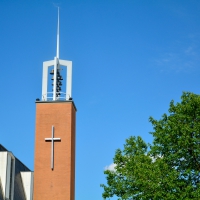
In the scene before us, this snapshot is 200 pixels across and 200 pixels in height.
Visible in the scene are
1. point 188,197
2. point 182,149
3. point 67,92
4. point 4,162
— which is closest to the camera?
point 4,162

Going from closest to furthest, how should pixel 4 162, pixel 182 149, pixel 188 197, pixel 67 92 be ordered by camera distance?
pixel 4 162
pixel 188 197
pixel 182 149
pixel 67 92

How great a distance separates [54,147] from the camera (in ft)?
113

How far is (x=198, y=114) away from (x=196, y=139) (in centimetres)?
190

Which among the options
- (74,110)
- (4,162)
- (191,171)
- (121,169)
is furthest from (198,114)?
(4,162)

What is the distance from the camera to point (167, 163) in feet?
112

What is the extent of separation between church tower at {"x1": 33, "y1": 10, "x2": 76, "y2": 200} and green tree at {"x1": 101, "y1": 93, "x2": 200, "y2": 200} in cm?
345

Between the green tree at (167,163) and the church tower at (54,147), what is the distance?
3.45 meters

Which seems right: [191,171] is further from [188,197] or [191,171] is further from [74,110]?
[74,110]

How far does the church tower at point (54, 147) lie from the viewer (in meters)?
33.8

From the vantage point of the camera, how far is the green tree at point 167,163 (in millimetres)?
32438

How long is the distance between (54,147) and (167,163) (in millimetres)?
7713

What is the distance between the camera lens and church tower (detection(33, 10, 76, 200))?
1329 inches

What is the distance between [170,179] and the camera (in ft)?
106

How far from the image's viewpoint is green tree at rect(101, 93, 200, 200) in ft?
106
